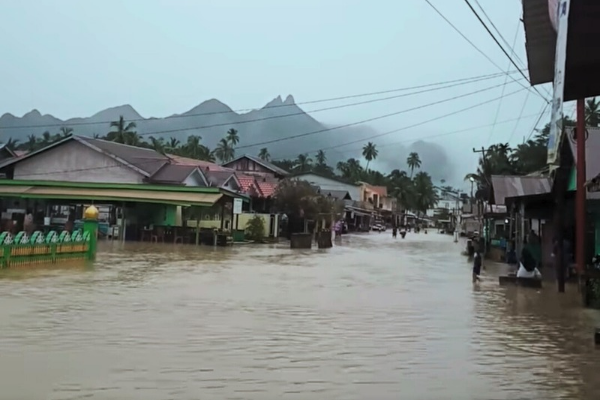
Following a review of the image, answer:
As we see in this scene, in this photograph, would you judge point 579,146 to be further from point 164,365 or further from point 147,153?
point 147,153

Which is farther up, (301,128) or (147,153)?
(301,128)

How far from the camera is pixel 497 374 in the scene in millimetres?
7426

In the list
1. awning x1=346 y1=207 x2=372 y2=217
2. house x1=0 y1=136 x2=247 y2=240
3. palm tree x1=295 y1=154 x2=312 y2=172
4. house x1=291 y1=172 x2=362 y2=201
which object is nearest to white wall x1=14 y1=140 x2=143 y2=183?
house x1=0 y1=136 x2=247 y2=240

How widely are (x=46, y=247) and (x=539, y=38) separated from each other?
14599 mm

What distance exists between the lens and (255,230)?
143 feet

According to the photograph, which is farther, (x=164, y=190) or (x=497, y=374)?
(x=164, y=190)

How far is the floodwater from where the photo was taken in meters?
6.68

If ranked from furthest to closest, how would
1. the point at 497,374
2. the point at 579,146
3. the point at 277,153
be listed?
the point at 277,153 < the point at 579,146 < the point at 497,374

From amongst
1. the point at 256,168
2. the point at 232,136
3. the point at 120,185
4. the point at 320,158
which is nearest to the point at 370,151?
the point at 320,158

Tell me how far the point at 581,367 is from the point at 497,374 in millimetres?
1132

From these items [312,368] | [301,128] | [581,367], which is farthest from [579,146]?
[301,128]

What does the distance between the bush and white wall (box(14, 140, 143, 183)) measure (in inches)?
304

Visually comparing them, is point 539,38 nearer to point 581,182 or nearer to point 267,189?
point 581,182

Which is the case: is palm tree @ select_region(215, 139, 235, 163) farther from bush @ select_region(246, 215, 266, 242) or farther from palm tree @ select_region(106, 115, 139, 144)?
bush @ select_region(246, 215, 266, 242)
